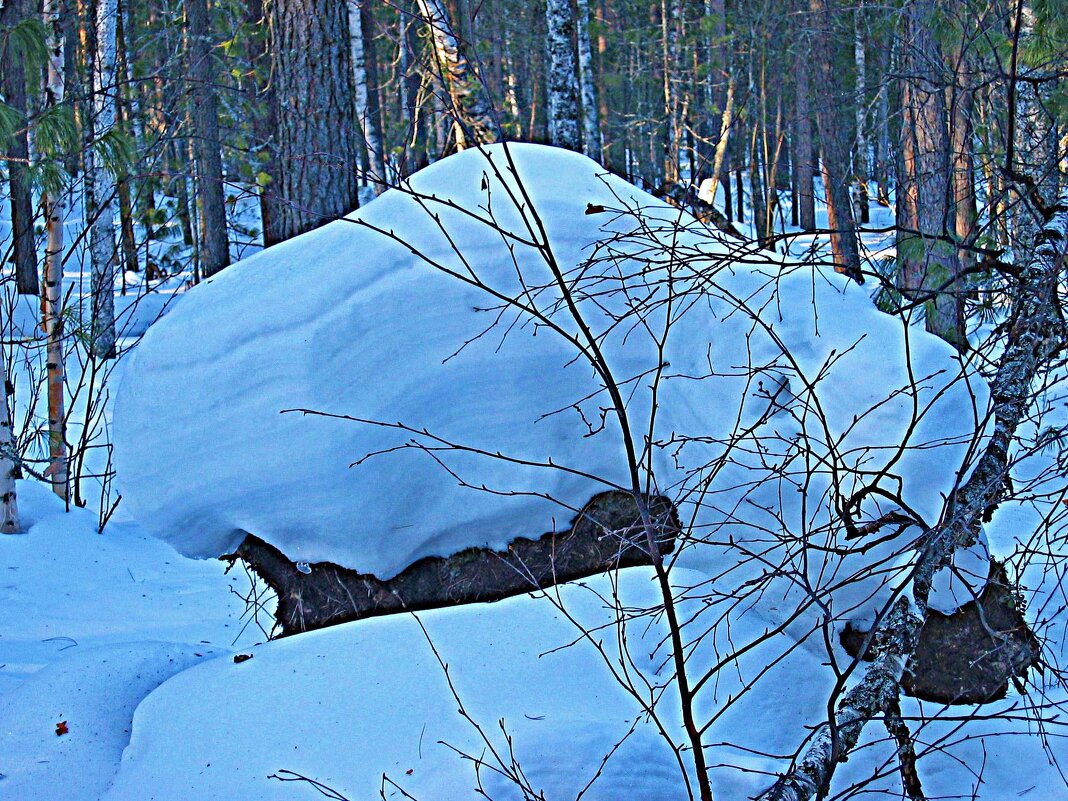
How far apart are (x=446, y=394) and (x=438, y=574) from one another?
636mm

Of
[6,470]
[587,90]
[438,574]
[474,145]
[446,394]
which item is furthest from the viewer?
[587,90]

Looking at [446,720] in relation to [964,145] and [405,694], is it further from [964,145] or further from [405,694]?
[964,145]

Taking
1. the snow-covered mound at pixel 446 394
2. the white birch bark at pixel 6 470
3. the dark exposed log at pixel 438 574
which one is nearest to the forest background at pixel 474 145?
the white birch bark at pixel 6 470

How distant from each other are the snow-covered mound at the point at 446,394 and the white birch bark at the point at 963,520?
0.63 m

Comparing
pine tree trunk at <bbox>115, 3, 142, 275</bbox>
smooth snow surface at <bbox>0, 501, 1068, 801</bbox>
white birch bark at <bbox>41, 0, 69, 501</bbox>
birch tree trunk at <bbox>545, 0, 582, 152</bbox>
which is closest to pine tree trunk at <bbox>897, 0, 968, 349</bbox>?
smooth snow surface at <bbox>0, 501, 1068, 801</bbox>

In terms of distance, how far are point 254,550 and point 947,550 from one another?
2.16m

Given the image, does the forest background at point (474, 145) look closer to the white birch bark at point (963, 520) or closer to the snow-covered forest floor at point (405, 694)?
the white birch bark at point (963, 520)

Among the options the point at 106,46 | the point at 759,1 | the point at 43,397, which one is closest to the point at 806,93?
the point at 759,1

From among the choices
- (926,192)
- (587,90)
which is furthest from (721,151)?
(926,192)

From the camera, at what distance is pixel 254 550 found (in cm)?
313

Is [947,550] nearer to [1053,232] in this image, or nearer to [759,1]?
[1053,232]

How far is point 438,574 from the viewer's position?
3.09m

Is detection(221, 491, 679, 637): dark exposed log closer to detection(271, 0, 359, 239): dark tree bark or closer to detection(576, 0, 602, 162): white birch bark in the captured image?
detection(271, 0, 359, 239): dark tree bark

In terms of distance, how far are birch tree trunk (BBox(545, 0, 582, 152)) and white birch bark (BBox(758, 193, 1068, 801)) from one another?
546 cm
